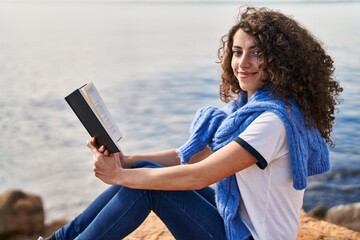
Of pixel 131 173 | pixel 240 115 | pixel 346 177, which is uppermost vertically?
pixel 240 115

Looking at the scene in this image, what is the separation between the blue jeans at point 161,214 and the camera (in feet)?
7.12

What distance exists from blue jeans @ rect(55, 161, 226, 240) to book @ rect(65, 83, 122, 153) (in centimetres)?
21

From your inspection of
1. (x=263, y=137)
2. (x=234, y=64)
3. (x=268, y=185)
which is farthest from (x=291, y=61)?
(x=268, y=185)

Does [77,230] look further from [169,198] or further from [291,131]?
[291,131]

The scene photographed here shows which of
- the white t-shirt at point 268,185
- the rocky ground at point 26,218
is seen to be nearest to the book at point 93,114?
the white t-shirt at point 268,185

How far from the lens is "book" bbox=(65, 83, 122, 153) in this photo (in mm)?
2064

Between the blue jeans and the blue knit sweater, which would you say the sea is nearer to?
the blue knit sweater

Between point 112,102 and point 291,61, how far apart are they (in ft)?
19.5

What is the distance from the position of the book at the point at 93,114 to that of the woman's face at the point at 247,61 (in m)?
0.56

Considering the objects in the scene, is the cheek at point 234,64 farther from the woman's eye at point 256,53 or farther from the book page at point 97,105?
the book page at point 97,105

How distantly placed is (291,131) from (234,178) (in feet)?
1.01

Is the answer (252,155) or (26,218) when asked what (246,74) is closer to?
(252,155)

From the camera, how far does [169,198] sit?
2.18 metres

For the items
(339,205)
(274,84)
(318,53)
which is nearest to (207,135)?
(274,84)
